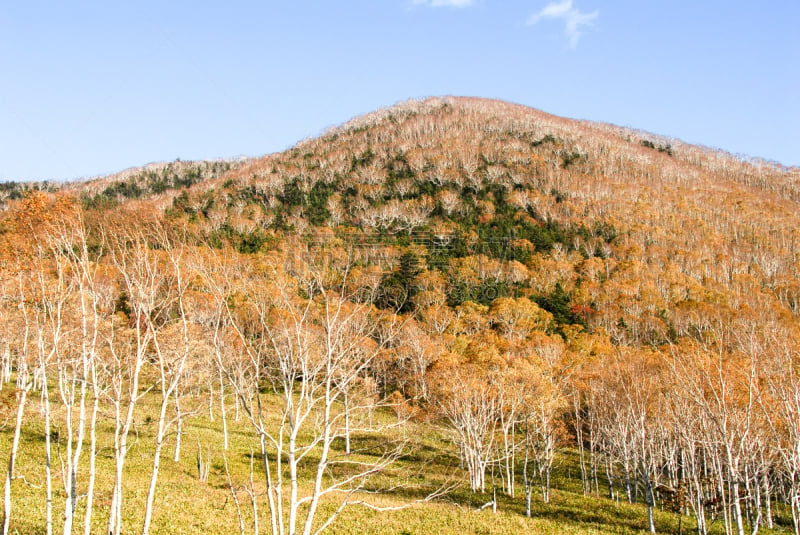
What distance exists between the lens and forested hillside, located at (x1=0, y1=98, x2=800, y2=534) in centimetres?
762

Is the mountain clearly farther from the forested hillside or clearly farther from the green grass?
the green grass

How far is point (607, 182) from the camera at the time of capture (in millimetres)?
136000

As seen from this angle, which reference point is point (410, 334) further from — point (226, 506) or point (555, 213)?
point (555, 213)

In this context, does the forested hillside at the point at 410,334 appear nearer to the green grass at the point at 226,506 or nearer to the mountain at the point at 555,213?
the green grass at the point at 226,506

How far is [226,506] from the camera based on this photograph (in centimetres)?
2148

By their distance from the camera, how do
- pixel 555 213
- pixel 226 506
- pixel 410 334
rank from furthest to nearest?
pixel 555 213 → pixel 410 334 → pixel 226 506

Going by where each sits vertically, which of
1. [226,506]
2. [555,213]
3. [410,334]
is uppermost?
[555,213]

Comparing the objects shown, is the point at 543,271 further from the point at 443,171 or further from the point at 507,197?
the point at 443,171

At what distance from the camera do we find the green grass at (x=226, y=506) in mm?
16766

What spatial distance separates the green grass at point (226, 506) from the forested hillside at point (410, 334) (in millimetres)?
315

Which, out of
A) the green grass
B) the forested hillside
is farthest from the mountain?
the green grass

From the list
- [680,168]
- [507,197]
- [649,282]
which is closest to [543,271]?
[649,282]

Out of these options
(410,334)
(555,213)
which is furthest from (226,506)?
(555,213)

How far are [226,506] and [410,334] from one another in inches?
1265
